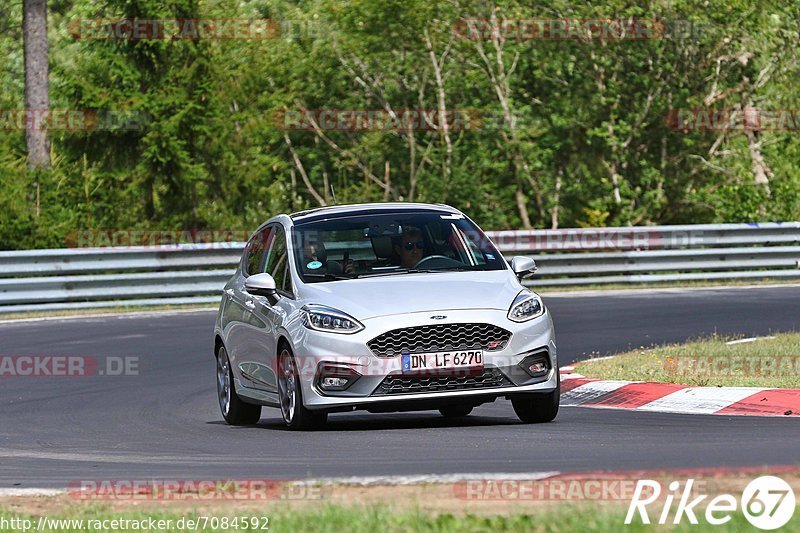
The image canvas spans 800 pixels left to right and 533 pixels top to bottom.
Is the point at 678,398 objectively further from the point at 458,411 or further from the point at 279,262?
the point at 279,262

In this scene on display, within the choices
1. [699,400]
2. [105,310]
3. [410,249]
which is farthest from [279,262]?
[105,310]

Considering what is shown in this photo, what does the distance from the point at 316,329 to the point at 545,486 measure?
364cm

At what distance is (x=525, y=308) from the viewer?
1082 centimetres

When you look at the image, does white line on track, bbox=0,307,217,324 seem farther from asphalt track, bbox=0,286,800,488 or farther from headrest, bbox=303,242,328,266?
headrest, bbox=303,242,328,266

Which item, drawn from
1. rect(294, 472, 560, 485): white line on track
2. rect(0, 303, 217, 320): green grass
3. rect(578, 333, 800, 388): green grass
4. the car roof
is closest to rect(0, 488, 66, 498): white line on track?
rect(294, 472, 560, 485): white line on track

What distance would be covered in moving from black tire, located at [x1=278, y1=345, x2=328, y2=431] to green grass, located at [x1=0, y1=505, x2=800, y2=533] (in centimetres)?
387

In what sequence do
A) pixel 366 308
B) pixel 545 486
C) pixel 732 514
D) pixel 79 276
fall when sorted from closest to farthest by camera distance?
pixel 732 514, pixel 545 486, pixel 366 308, pixel 79 276

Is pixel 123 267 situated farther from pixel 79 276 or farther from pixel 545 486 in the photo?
pixel 545 486

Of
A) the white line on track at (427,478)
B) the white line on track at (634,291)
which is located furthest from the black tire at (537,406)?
the white line on track at (634,291)

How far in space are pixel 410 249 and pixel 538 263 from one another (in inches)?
561

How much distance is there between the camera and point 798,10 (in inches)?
1304

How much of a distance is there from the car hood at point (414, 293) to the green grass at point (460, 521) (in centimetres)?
372

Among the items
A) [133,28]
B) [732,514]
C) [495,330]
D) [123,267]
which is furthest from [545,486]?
[133,28]

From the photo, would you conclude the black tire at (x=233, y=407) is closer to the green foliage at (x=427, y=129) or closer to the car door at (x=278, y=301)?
the car door at (x=278, y=301)
